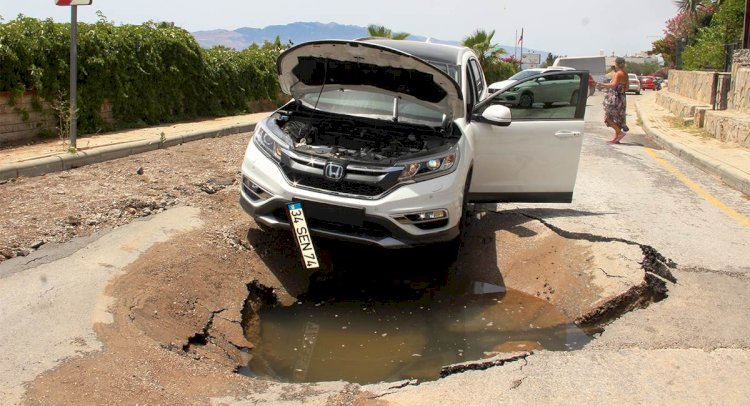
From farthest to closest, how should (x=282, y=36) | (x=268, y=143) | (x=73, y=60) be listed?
(x=282, y=36) → (x=73, y=60) → (x=268, y=143)

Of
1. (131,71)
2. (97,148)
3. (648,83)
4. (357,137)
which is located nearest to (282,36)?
(131,71)

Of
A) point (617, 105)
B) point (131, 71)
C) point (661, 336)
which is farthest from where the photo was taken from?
point (617, 105)

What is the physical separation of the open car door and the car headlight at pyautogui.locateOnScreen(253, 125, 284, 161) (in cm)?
208

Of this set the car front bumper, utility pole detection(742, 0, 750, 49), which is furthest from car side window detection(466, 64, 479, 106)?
utility pole detection(742, 0, 750, 49)

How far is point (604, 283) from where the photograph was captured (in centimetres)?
571

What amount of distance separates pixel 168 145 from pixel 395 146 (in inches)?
236

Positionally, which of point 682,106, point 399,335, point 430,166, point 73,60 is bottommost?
point 399,335

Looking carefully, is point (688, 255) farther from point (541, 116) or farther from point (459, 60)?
point (459, 60)

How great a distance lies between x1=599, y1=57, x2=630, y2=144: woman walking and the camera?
15402mm

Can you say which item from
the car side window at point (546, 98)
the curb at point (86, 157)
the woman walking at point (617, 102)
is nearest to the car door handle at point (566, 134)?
the car side window at point (546, 98)

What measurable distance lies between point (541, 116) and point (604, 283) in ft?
7.40

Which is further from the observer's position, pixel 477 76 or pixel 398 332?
pixel 477 76

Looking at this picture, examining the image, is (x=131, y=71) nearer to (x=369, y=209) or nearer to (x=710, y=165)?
(x=369, y=209)

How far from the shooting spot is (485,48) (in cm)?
3703
